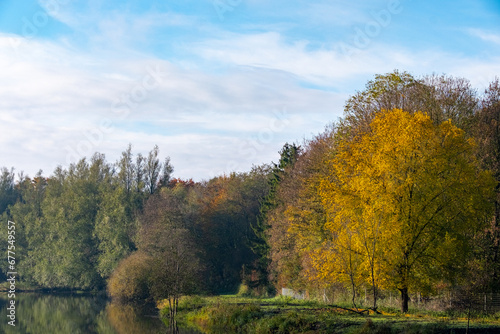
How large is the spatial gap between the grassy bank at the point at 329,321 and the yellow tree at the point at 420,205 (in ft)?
8.61

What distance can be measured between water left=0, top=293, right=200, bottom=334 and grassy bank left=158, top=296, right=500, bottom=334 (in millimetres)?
2058

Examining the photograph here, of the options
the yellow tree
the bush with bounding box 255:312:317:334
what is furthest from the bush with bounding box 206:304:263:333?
the yellow tree

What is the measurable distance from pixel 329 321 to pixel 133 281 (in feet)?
100

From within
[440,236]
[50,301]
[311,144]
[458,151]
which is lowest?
[50,301]

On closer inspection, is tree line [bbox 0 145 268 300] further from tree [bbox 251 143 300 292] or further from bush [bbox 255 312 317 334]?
bush [bbox 255 312 317 334]

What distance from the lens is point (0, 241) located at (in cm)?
7881

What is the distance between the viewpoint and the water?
36.2 m

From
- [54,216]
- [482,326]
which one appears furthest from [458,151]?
[54,216]

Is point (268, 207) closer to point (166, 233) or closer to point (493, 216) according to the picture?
point (166, 233)

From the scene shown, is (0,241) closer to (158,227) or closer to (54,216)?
(54,216)

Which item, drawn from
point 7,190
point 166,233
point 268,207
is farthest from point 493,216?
point 7,190

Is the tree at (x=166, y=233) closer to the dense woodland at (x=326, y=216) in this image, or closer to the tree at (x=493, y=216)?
the dense woodland at (x=326, y=216)

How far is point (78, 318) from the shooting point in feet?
144

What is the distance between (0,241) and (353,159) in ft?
207
